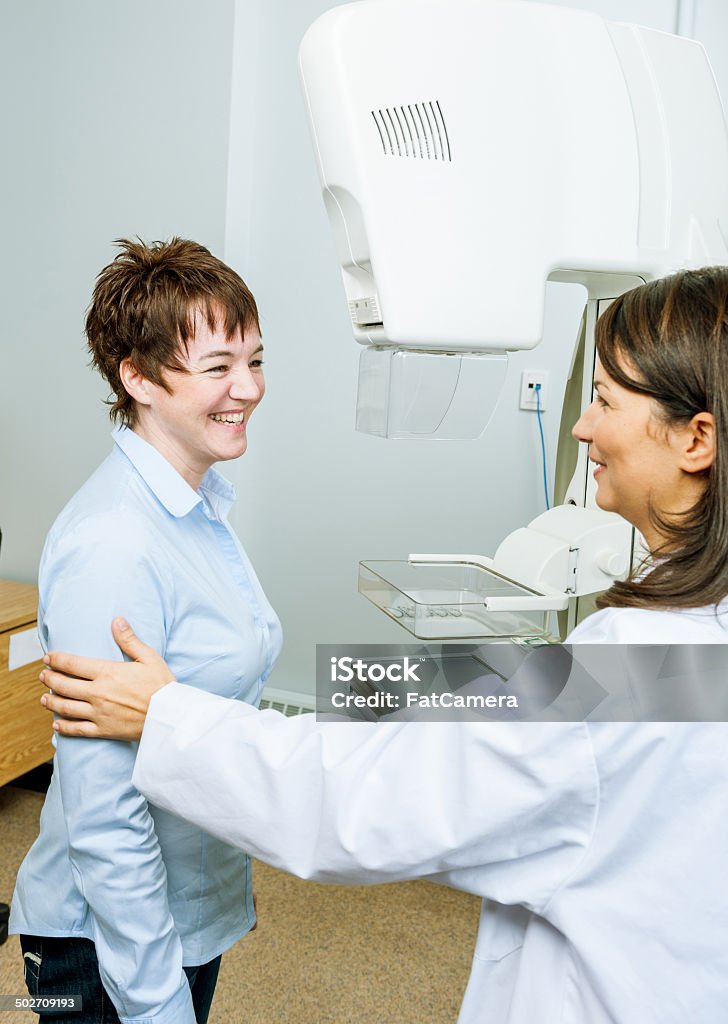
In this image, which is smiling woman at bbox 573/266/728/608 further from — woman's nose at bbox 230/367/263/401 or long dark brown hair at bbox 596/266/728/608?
woman's nose at bbox 230/367/263/401

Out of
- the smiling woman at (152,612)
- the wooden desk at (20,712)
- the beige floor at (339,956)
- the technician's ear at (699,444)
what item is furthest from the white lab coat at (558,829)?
the wooden desk at (20,712)

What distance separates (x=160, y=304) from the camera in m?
1.17

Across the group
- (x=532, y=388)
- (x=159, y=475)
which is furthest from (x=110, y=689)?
(x=532, y=388)

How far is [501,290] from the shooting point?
3.56 ft

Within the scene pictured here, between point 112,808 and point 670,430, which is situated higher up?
point 670,430

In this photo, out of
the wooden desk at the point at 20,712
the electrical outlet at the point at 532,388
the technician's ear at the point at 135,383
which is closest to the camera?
the technician's ear at the point at 135,383

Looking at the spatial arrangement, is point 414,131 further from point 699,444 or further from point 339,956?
point 339,956

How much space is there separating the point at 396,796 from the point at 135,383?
682 mm

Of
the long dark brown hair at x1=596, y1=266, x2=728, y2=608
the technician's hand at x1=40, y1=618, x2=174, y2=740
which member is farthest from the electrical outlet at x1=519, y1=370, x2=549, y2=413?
the technician's hand at x1=40, y1=618, x2=174, y2=740

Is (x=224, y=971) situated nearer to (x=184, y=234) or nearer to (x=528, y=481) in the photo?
(x=528, y=481)

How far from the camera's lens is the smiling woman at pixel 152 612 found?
3.30 ft

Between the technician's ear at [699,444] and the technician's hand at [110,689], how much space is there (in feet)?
1.86

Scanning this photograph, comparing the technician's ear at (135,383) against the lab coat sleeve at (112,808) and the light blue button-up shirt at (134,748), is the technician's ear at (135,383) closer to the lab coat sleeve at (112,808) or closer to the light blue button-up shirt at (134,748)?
the light blue button-up shirt at (134,748)

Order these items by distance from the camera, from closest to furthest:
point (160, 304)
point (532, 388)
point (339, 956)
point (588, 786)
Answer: point (588, 786) → point (160, 304) → point (339, 956) → point (532, 388)
